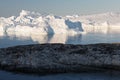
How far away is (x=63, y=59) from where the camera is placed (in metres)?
6.91

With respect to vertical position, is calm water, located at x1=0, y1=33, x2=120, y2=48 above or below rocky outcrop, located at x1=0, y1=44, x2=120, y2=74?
below

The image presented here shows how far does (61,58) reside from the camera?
6.95 metres

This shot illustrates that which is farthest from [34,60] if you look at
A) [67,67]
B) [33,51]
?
[67,67]

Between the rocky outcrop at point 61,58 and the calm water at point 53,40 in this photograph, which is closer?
the rocky outcrop at point 61,58

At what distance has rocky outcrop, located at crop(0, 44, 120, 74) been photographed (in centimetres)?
668

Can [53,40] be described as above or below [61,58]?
below

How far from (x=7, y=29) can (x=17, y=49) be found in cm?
8881

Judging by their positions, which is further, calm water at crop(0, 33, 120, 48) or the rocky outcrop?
calm water at crop(0, 33, 120, 48)

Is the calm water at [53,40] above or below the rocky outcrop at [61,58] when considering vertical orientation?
below

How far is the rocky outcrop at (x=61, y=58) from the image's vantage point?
668 centimetres

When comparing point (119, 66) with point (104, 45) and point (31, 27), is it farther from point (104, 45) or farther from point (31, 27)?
point (31, 27)

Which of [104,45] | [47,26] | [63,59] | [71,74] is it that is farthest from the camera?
[47,26]

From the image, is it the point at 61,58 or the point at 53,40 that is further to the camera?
the point at 53,40

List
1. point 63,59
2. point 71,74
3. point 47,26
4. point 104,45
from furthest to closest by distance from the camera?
point 47,26
point 104,45
point 63,59
point 71,74
